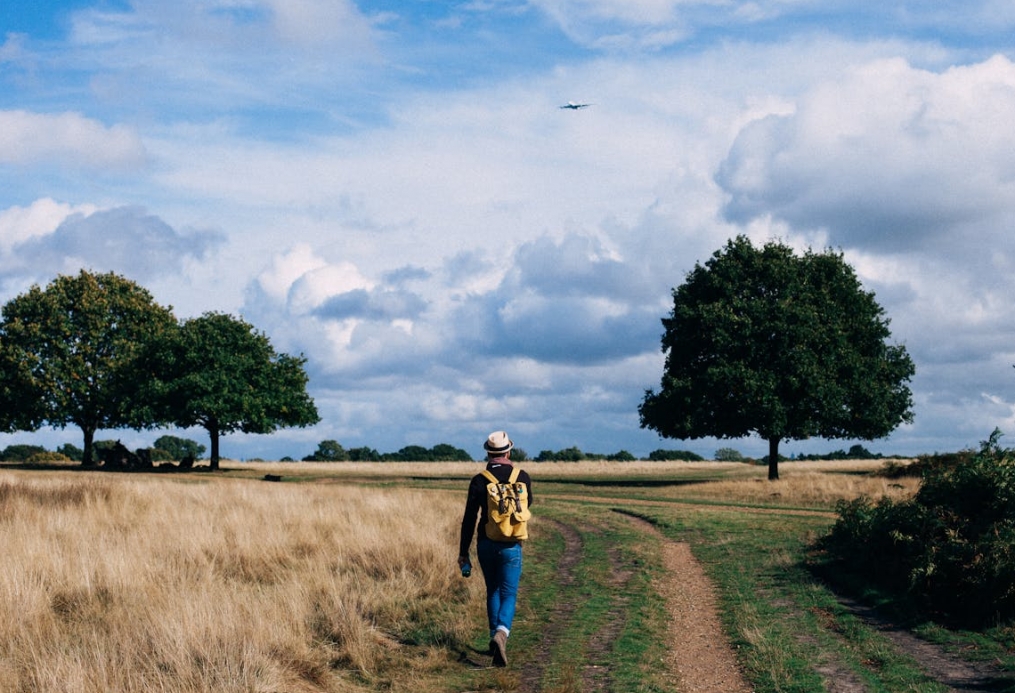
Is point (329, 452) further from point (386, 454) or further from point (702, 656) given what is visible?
point (702, 656)

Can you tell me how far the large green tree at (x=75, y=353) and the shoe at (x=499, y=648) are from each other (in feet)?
183

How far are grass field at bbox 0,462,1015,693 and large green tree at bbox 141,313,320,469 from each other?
36.0m

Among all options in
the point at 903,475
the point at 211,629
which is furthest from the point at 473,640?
the point at 903,475

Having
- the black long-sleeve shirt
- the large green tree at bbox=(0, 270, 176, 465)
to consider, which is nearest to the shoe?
the black long-sleeve shirt

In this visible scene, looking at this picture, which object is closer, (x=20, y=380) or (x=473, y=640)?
(x=473, y=640)

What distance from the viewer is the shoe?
1026 centimetres

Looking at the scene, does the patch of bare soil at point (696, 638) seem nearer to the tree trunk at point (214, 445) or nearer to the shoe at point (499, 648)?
the shoe at point (499, 648)

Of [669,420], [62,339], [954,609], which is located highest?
[62,339]

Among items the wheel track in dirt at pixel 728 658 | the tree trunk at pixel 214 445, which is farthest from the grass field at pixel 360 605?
the tree trunk at pixel 214 445

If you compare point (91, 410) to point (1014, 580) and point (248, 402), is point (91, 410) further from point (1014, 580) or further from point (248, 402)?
point (1014, 580)

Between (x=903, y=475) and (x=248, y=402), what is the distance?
41.5 m

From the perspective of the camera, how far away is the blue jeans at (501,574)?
10.6 metres

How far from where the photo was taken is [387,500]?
27594 millimetres

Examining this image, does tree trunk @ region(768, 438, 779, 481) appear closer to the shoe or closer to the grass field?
the grass field
